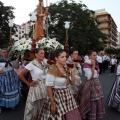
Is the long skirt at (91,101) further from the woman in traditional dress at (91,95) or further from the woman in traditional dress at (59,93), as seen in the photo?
the woman in traditional dress at (59,93)

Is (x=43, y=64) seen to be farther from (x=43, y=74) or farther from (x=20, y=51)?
(x=20, y=51)

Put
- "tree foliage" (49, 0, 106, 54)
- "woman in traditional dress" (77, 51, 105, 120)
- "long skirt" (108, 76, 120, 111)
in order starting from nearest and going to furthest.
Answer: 1. "woman in traditional dress" (77, 51, 105, 120)
2. "long skirt" (108, 76, 120, 111)
3. "tree foliage" (49, 0, 106, 54)

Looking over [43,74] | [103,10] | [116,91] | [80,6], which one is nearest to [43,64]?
[43,74]

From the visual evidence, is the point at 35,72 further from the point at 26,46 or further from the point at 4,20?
the point at 4,20

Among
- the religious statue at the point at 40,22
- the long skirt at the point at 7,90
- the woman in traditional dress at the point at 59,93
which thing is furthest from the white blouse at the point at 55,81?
the religious statue at the point at 40,22

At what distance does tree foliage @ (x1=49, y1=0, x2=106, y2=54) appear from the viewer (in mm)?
29266

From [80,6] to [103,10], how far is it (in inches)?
2694

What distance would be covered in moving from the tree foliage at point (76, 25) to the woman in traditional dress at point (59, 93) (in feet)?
82.8

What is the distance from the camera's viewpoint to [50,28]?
106 ft

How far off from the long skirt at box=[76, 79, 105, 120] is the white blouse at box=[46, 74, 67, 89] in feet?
5.26

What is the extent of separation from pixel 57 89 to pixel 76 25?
27029mm

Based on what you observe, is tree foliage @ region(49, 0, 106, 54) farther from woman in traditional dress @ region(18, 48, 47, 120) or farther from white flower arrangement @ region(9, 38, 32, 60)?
woman in traditional dress @ region(18, 48, 47, 120)

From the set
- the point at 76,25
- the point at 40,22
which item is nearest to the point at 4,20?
the point at 76,25

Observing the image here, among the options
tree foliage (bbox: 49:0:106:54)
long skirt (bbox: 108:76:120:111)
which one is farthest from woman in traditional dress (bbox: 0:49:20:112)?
tree foliage (bbox: 49:0:106:54)
